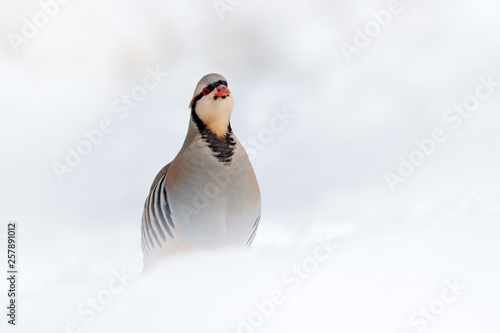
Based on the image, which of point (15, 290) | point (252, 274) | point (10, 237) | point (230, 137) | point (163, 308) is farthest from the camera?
point (10, 237)

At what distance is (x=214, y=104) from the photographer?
2689 millimetres

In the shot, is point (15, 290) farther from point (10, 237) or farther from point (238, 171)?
point (238, 171)

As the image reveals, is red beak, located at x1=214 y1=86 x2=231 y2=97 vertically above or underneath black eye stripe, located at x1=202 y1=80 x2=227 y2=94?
underneath

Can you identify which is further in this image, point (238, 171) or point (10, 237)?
point (10, 237)

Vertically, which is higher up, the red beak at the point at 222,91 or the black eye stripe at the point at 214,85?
the black eye stripe at the point at 214,85

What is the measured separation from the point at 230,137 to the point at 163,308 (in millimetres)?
1047

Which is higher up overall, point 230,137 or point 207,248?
point 230,137

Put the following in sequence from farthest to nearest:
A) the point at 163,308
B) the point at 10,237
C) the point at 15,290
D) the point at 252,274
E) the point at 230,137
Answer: the point at 10,237, the point at 230,137, the point at 15,290, the point at 252,274, the point at 163,308

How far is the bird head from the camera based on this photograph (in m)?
2.68

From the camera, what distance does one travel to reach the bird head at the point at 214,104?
2684mm

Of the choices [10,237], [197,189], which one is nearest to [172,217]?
[197,189]

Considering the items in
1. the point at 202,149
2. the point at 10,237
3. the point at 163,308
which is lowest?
the point at 163,308

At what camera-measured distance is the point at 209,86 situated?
2713 millimetres

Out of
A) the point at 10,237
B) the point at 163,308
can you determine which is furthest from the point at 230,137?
the point at 10,237
